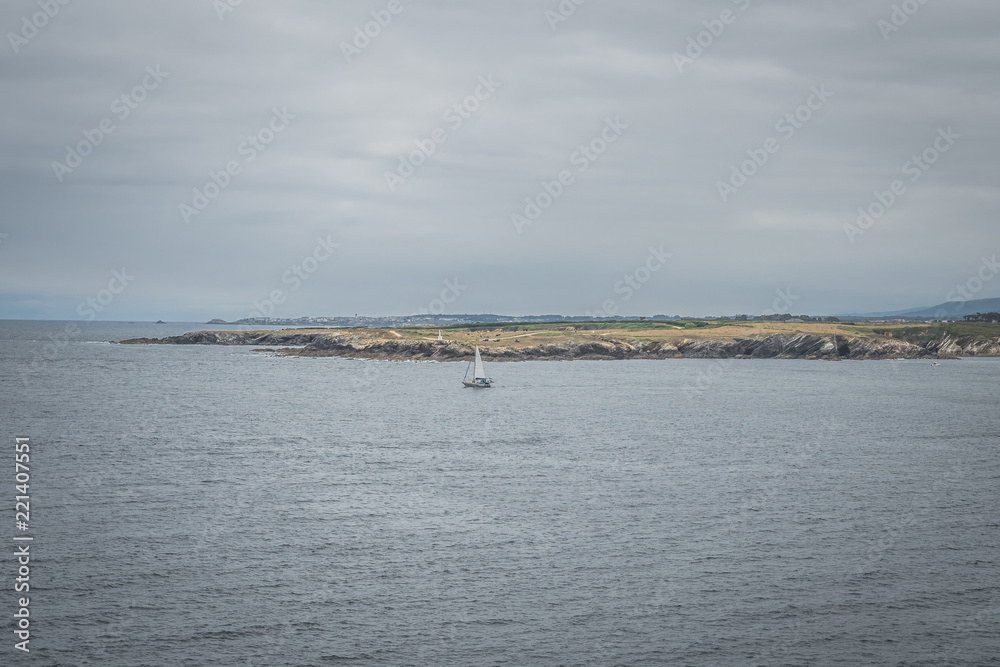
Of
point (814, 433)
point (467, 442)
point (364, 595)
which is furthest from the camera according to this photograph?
point (814, 433)

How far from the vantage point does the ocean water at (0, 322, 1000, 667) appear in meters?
29.2

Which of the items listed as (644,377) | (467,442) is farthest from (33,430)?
(644,377)

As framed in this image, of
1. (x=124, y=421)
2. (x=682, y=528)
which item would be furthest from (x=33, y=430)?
(x=682, y=528)

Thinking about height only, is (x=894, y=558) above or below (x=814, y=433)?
below

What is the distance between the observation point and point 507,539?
4072 cm

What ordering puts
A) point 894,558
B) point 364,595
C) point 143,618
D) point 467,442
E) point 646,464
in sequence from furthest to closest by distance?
point 467,442 < point 646,464 < point 894,558 < point 364,595 < point 143,618

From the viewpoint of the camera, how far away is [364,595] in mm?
33250

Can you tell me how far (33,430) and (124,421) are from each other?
9862 mm

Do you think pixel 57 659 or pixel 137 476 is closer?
pixel 57 659

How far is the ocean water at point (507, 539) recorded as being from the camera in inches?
1152

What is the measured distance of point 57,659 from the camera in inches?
1074

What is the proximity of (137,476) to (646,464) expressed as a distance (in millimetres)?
36859

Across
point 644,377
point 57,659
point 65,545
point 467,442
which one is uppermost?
point 644,377

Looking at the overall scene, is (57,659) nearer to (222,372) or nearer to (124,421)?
(124,421)
